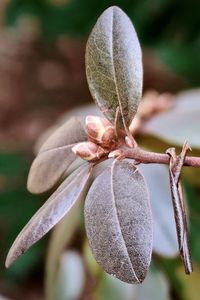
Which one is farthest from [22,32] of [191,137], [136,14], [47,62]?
[191,137]

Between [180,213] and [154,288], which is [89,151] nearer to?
[180,213]

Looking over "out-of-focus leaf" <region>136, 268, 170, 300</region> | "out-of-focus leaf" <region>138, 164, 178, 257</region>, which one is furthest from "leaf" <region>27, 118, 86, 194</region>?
"out-of-focus leaf" <region>136, 268, 170, 300</region>

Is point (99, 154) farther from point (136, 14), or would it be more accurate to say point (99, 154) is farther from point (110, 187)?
point (136, 14)

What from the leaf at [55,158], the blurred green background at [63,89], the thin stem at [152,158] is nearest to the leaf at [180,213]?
the thin stem at [152,158]

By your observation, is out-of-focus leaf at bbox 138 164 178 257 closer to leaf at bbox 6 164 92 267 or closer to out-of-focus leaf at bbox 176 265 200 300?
out-of-focus leaf at bbox 176 265 200 300

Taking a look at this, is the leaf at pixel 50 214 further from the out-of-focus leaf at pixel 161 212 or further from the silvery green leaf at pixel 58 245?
the silvery green leaf at pixel 58 245

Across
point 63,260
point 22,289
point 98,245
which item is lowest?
point 22,289
